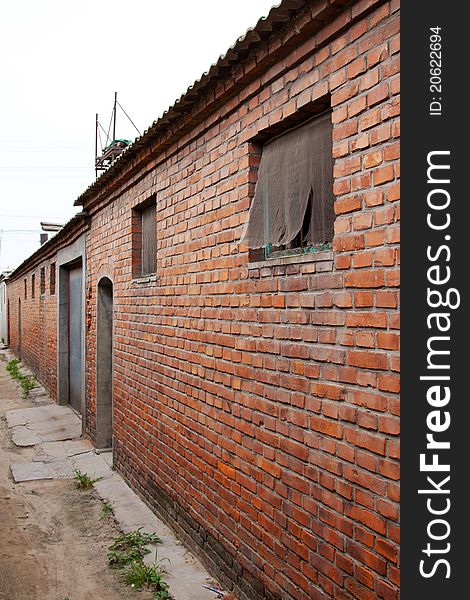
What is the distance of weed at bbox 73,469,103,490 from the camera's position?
7051 millimetres

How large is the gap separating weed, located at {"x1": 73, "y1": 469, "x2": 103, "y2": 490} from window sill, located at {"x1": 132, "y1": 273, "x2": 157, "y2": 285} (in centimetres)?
245

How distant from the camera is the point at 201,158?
4891 mm

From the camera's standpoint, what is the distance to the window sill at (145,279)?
604 cm

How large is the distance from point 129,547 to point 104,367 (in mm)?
3710

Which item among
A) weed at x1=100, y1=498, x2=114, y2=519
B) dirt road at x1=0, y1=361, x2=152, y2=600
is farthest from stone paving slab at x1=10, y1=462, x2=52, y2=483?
weed at x1=100, y1=498, x2=114, y2=519

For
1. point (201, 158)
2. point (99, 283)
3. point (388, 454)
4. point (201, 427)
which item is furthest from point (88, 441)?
point (388, 454)

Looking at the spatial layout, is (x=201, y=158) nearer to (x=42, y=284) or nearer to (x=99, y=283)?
(x=99, y=283)

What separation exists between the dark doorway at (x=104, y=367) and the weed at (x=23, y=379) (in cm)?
649

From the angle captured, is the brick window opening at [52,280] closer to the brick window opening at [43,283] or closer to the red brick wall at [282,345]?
the brick window opening at [43,283]

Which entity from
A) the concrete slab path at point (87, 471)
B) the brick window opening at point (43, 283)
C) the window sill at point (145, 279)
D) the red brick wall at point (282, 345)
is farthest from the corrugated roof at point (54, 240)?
the red brick wall at point (282, 345)

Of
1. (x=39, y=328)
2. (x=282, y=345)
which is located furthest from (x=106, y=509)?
(x=39, y=328)

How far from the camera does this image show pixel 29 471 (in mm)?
7777

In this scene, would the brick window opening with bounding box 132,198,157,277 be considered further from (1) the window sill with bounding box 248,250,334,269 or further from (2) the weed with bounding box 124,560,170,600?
(2) the weed with bounding box 124,560,170,600

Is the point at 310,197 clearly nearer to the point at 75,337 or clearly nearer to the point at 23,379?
the point at 75,337
